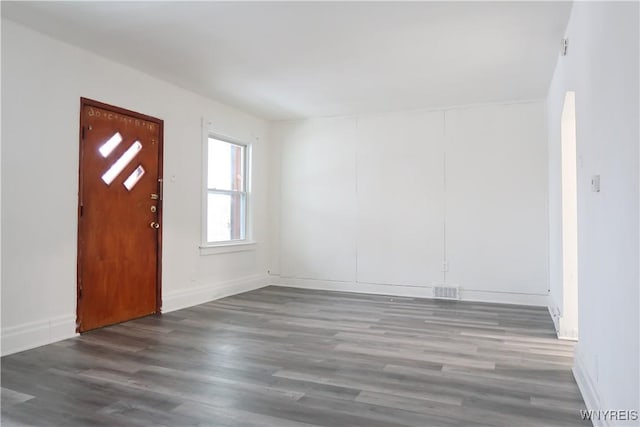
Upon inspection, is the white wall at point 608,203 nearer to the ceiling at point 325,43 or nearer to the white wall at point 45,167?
the ceiling at point 325,43

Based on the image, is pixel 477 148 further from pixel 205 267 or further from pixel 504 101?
pixel 205 267

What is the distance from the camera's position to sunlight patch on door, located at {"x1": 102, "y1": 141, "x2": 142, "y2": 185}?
440 cm

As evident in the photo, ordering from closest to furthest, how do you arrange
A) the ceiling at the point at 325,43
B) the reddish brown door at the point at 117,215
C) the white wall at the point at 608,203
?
the white wall at the point at 608,203
the ceiling at the point at 325,43
the reddish brown door at the point at 117,215

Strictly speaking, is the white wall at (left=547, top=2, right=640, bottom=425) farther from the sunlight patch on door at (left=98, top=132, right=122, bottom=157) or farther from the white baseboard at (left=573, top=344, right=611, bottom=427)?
the sunlight patch on door at (left=98, top=132, right=122, bottom=157)

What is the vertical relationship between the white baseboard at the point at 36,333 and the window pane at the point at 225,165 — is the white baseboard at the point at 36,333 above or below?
below

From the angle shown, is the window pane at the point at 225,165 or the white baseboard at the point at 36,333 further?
the window pane at the point at 225,165

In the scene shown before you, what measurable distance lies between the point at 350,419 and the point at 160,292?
10.9ft

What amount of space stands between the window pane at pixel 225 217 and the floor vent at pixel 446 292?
9.91 feet

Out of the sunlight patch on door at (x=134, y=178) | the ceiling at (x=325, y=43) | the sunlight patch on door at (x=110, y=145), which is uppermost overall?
the ceiling at (x=325, y=43)

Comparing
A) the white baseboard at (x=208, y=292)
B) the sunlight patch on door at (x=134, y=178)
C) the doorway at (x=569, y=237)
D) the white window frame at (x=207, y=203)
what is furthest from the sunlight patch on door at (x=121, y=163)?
the doorway at (x=569, y=237)

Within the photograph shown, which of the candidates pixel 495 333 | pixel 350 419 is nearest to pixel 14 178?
pixel 350 419

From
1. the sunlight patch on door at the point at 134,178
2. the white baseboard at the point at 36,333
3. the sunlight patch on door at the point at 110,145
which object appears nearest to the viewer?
the white baseboard at the point at 36,333

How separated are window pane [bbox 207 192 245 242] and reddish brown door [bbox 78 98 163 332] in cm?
110

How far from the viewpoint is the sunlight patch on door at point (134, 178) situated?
4.62m
